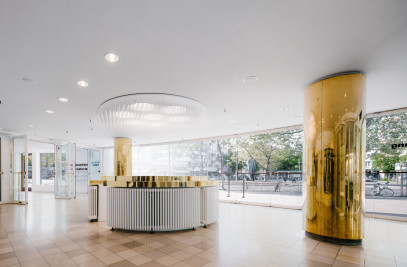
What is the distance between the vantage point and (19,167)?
10.2 metres

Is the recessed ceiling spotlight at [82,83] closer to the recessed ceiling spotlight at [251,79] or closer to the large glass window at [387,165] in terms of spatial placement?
the recessed ceiling spotlight at [251,79]

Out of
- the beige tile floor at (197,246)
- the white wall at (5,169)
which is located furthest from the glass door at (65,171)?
the beige tile floor at (197,246)

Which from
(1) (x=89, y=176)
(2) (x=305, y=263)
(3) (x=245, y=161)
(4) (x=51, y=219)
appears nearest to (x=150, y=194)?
(2) (x=305, y=263)

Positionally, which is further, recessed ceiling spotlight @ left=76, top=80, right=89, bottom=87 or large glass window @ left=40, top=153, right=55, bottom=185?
large glass window @ left=40, top=153, right=55, bottom=185

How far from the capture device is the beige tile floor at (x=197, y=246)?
3.27 metres

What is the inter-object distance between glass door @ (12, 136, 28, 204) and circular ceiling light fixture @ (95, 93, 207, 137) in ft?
23.6

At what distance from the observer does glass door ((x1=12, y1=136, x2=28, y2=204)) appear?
973 centimetres

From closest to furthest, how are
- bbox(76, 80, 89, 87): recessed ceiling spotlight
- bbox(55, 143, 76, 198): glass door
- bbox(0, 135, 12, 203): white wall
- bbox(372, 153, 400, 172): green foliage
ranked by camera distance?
bbox(76, 80, 89, 87): recessed ceiling spotlight, bbox(372, 153, 400, 172): green foliage, bbox(0, 135, 12, 203): white wall, bbox(55, 143, 76, 198): glass door

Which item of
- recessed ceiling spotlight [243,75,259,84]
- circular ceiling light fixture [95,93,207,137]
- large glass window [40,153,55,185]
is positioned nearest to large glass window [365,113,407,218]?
recessed ceiling spotlight [243,75,259,84]

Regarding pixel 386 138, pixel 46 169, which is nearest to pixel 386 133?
pixel 386 138

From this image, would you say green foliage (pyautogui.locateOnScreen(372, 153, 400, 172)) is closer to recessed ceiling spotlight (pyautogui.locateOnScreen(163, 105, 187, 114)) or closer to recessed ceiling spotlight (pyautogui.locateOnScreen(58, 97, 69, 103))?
recessed ceiling spotlight (pyautogui.locateOnScreen(163, 105, 187, 114))

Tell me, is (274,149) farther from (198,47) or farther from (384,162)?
(198,47)

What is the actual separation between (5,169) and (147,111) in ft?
30.2

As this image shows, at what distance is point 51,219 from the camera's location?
20.0 ft
